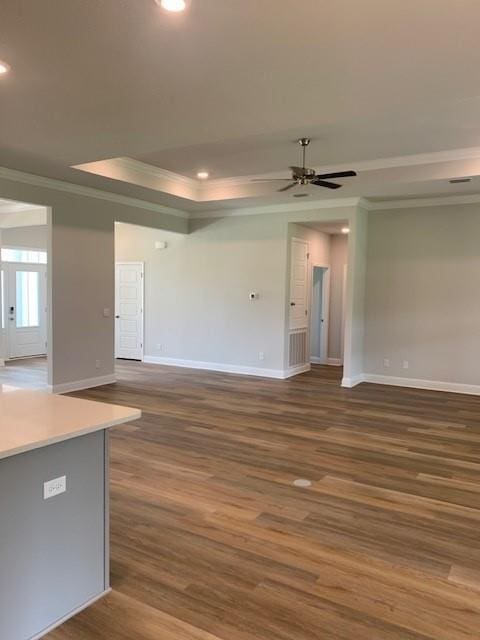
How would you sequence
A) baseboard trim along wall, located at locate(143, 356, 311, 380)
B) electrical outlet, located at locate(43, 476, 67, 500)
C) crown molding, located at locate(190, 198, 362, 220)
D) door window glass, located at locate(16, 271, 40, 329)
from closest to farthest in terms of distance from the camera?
1. electrical outlet, located at locate(43, 476, 67, 500)
2. crown molding, located at locate(190, 198, 362, 220)
3. baseboard trim along wall, located at locate(143, 356, 311, 380)
4. door window glass, located at locate(16, 271, 40, 329)

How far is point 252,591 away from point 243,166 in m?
5.22

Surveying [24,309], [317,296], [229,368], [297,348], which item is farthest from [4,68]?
[24,309]

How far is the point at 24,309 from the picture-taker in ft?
33.8

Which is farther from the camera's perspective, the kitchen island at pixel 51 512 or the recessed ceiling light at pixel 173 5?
the recessed ceiling light at pixel 173 5

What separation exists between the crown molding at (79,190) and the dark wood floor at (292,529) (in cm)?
333

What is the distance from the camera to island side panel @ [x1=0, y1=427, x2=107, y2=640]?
191 cm

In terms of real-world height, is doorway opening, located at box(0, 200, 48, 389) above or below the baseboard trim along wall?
above

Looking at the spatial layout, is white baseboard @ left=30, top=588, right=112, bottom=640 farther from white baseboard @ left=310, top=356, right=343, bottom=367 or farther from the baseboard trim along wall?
white baseboard @ left=310, top=356, right=343, bottom=367

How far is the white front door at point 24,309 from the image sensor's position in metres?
9.98

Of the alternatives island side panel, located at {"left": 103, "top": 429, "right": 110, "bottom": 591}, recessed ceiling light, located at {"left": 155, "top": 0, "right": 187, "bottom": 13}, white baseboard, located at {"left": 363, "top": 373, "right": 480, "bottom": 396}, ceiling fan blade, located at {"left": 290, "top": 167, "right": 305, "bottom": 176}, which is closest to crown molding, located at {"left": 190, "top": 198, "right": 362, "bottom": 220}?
ceiling fan blade, located at {"left": 290, "top": 167, "right": 305, "bottom": 176}

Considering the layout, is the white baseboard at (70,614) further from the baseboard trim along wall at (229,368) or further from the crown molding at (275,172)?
the baseboard trim along wall at (229,368)

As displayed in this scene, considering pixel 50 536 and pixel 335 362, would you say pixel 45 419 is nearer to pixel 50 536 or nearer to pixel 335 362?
pixel 50 536

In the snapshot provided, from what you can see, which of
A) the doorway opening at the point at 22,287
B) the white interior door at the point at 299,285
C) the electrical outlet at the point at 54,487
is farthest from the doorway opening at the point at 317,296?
the electrical outlet at the point at 54,487

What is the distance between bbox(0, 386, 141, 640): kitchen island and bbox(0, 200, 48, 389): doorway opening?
7.21 metres
